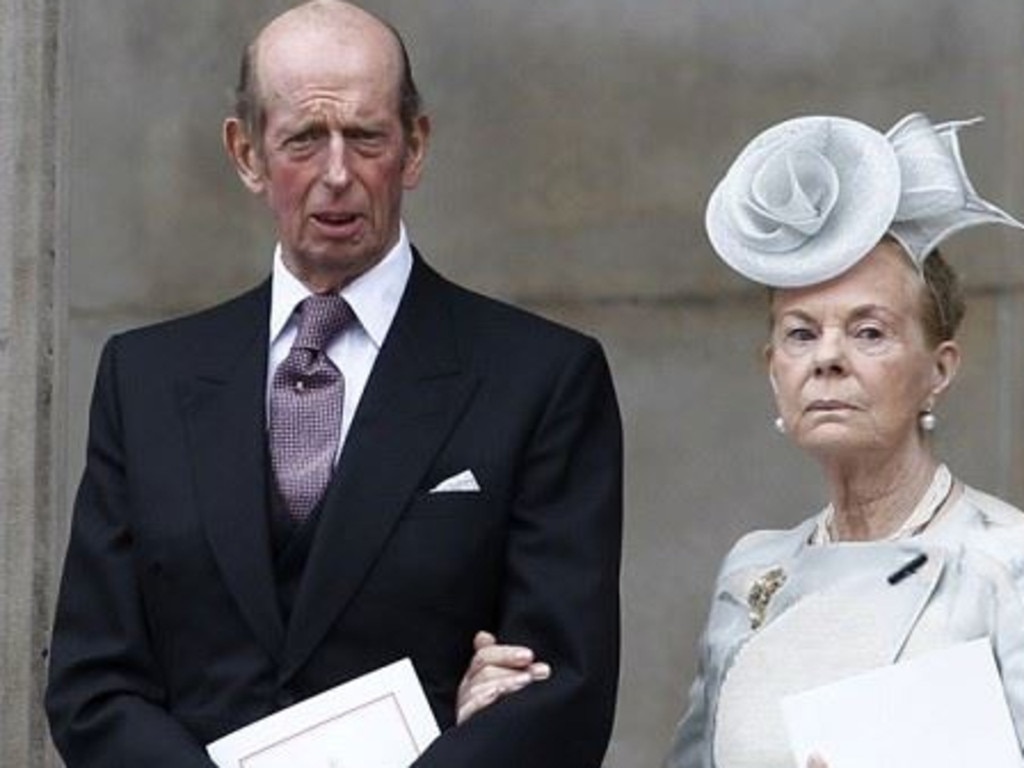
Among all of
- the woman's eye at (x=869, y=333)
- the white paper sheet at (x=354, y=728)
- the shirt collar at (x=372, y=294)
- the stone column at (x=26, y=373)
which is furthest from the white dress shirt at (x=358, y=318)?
the stone column at (x=26, y=373)

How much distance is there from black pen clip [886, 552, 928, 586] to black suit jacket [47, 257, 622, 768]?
415 millimetres

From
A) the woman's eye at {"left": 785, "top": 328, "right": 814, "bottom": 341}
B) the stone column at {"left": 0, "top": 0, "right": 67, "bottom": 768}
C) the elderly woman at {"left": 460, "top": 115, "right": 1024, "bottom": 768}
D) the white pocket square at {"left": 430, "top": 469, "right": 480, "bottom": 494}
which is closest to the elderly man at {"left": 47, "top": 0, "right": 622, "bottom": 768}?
the white pocket square at {"left": 430, "top": 469, "right": 480, "bottom": 494}

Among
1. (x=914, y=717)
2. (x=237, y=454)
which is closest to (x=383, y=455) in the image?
(x=237, y=454)

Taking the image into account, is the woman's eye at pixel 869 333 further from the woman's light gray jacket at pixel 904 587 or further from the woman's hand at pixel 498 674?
the woman's hand at pixel 498 674

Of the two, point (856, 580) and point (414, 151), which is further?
point (414, 151)

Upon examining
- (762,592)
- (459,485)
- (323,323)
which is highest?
(323,323)

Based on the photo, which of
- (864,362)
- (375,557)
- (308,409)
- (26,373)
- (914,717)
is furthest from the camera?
(26,373)

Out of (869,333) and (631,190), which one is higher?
(631,190)

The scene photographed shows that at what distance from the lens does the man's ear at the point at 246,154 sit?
6113mm

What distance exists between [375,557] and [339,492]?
10 cm

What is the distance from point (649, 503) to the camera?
7902 mm

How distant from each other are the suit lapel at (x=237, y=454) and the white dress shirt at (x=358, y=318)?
0.10 feet

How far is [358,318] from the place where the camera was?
20.1ft

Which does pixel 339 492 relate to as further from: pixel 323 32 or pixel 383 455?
pixel 323 32
